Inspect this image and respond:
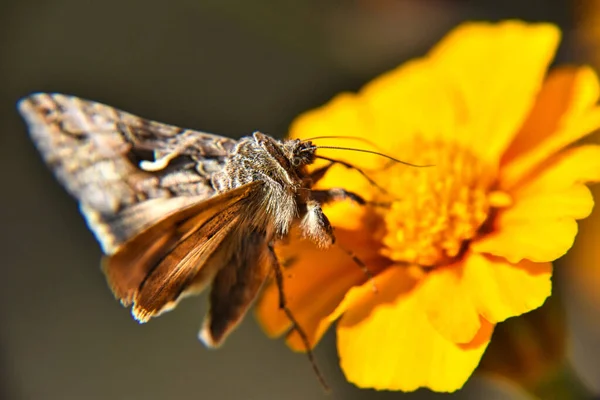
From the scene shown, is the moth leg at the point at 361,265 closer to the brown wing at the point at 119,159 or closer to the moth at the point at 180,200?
the moth at the point at 180,200

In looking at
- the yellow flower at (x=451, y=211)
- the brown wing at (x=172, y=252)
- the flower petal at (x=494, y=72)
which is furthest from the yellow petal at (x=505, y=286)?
the brown wing at (x=172, y=252)

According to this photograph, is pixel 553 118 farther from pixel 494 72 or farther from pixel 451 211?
pixel 451 211

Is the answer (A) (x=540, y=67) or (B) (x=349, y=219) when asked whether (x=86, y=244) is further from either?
(A) (x=540, y=67)

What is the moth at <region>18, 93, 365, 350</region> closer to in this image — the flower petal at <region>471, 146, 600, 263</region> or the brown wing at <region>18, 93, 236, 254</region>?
the brown wing at <region>18, 93, 236, 254</region>

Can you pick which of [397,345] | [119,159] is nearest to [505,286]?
[397,345]

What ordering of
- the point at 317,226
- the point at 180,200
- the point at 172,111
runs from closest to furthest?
the point at 317,226 → the point at 180,200 → the point at 172,111

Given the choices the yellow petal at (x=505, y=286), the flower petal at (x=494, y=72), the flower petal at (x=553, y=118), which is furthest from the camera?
the flower petal at (x=494, y=72)

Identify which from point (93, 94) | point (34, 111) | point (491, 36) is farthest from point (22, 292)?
point (491, 36)
